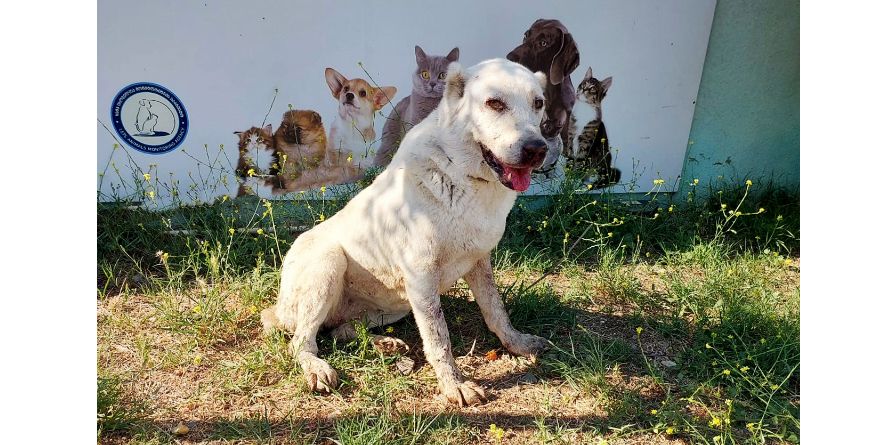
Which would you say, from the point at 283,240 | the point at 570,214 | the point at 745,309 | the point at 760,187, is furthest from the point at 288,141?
the point at 760,187

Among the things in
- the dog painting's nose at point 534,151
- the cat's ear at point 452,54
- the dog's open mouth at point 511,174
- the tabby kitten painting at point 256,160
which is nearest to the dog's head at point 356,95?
the cat's ear at point 452,54

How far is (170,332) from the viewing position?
376 cm

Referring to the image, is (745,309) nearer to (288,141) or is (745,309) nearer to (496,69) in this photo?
(496,69)

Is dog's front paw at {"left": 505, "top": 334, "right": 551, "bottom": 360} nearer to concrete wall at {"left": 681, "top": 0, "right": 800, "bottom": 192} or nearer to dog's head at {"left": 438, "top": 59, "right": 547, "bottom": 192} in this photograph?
dog's head at {"left": 438, "top": 59, "right": 547, "bottom": 192}

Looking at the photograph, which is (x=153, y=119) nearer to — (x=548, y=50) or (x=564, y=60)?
(x=548, y=50)

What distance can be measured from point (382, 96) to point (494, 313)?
93.5 inches

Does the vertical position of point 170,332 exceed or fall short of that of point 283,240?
it falls short

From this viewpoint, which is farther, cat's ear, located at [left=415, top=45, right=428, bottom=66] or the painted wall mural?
cat's ear, located at [left=415, top=45, right=428, bottom=66]

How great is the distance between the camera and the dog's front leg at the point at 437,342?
3.09 meters

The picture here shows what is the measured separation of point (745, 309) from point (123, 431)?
340 cm

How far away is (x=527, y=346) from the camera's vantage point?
353 cm

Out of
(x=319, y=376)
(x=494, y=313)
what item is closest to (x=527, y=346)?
(x=494, y=313)

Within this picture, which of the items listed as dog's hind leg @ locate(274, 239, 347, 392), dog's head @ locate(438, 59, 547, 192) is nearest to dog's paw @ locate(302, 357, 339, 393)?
dog's hind leg @ locate(274, 239, 347, 392)

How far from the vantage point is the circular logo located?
479 centimetres
